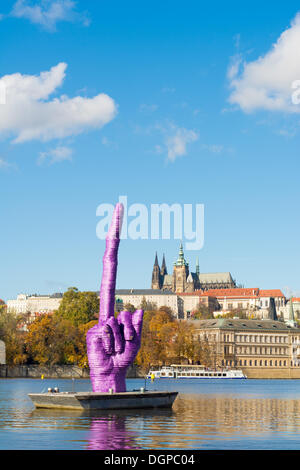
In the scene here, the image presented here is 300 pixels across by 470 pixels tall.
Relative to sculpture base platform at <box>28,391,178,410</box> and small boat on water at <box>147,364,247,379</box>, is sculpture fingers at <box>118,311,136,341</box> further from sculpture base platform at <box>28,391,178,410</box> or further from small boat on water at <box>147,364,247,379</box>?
small boat on water at <box>147,364,247,379</box>

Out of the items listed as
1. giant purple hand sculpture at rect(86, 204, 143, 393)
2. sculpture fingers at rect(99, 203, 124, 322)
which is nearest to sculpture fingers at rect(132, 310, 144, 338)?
giant purple hand sculpture at rect(86, 204, 143, 393)

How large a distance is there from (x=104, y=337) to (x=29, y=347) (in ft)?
321

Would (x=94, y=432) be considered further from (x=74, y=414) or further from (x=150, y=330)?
(x=150, y=330)

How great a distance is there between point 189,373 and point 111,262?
122168 millimetres

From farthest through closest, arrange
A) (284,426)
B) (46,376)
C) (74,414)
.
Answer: (46,376) < (74,414) < (284,426)

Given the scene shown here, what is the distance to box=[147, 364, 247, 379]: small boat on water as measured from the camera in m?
166

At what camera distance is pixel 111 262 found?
54.3 meters

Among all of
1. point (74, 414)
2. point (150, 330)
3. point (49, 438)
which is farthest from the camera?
point (150, 330)

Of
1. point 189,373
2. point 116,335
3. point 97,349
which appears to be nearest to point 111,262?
point 116,335

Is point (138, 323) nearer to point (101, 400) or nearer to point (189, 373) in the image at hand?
point (101, 400)

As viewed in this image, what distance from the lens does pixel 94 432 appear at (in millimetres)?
38156

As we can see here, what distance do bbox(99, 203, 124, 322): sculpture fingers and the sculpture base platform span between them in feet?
19.4
